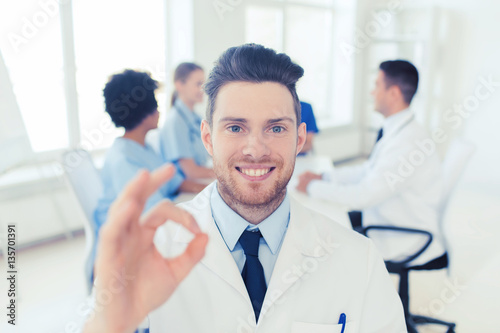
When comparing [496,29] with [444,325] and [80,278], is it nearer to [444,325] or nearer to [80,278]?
[444,325]

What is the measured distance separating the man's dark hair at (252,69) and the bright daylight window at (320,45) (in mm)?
4861

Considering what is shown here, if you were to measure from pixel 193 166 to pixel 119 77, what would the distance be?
91 cm

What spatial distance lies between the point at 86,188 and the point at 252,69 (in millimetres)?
1408

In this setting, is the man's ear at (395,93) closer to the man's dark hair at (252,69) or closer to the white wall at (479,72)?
the man's dark hair at (252,69)

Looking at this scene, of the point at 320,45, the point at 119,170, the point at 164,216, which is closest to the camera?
the point at 164,216

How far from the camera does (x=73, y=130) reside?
13.5ft

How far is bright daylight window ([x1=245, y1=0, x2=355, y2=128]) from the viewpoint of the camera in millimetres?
6035

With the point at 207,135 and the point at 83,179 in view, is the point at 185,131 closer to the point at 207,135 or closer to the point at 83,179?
the point at 83,179

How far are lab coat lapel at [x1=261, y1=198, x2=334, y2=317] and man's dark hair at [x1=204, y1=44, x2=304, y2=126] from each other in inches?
12.1

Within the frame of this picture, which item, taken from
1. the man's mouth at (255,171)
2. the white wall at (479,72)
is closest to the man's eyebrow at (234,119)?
the man's mouth at (255,171)

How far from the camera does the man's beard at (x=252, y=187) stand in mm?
1102

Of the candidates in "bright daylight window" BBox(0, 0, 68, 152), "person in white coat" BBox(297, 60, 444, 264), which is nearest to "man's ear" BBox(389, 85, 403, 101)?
"person in white coat" BBox(297, 60, 444, 264)

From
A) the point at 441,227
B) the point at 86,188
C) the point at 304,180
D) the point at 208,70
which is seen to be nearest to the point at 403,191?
the point at 441,227

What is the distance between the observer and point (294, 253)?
45.6 inches
